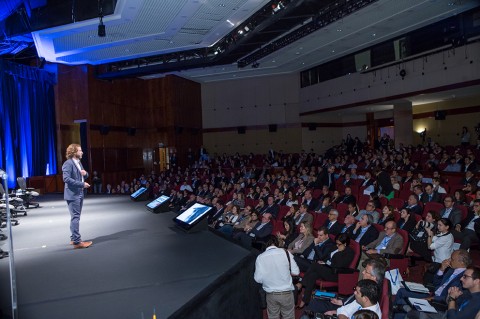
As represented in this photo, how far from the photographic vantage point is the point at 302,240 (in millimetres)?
5656

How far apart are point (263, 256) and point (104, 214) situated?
13.9 feet

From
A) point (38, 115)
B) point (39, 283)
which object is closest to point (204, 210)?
point (39, 283)

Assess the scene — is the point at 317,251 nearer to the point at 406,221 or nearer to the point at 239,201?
the point at 406,221

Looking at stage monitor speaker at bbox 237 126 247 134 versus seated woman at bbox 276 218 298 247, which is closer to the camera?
seated woman at bbox 276 218 298 247

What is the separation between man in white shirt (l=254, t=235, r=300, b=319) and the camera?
357cm

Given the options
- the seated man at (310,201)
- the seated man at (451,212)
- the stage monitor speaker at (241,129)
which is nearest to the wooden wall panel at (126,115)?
the stage monitor speaker at (241,129)

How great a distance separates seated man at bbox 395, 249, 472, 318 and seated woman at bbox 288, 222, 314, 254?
174cm

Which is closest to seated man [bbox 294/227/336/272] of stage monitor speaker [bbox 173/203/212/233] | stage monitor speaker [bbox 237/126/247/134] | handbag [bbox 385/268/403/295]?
handbag [bbox 385/268/403/295]

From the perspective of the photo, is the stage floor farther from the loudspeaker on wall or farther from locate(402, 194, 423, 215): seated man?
the loudspeaker on wall

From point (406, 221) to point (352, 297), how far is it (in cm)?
278

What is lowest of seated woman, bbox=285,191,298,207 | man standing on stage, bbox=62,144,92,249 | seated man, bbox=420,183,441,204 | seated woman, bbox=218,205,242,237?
seated woman, bbox=218,205,242,237

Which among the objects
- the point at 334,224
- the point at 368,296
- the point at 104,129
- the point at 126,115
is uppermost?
the point at 126,115

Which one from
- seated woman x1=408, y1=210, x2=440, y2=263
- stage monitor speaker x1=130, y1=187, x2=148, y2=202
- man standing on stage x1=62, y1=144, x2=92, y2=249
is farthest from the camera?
stage monitor speaker x1=130, y1=187, x2=148, y2=202

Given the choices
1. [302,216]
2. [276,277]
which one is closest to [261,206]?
[302,216]
